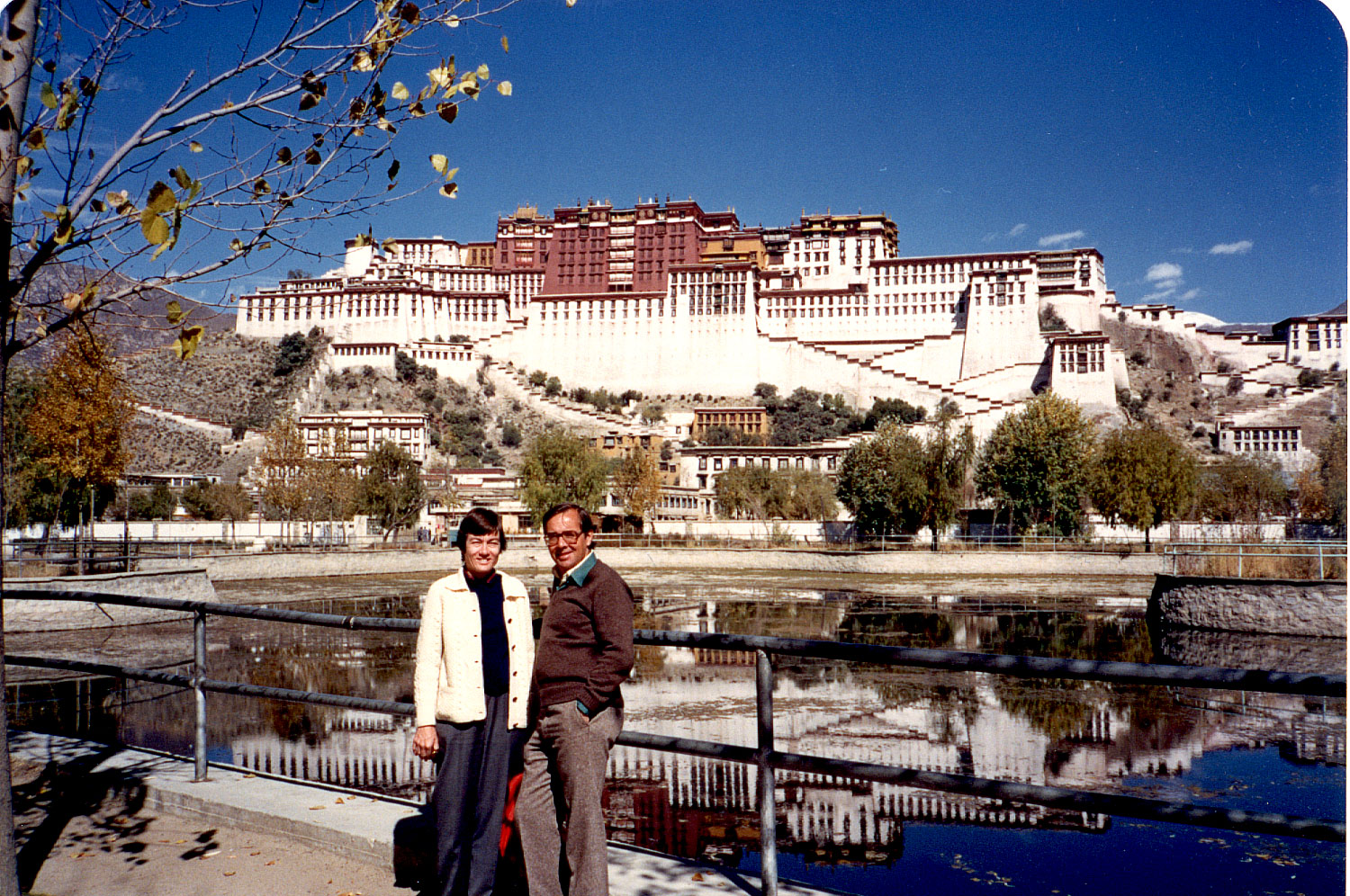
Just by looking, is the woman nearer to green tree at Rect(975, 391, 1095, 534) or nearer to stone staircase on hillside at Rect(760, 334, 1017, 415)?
green tree at Rect(975, 391, 1095, 534)

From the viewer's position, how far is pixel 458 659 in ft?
11.7

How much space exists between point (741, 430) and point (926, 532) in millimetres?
30585

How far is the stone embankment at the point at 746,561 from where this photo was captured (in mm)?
33438

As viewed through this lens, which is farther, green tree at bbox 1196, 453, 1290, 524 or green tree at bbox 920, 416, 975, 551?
green tree at bbox 1196, 453, 1290, 524

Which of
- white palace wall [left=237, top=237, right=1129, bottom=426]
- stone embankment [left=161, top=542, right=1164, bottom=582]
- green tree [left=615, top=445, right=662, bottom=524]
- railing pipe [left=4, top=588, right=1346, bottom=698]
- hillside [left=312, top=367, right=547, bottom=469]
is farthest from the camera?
white palace wall [left=237, top=237, right=1129, bottom=426]

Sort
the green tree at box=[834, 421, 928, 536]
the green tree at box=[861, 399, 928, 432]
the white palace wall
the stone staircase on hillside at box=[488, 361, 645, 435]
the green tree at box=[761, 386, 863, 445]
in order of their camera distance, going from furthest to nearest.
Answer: the white palace wall, the stone staircase on hillside at box=[488, 361, 645, 435], the green tree at box=[861, 399, 928, 432], the green tree at box=[761, 386, 863, 445], the green tree at box=[834, 421, 928, 536]

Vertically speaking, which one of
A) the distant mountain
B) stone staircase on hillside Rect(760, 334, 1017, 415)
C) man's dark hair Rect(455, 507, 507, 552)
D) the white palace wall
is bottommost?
man's dark hair Rect(455, 507, 507, 552)

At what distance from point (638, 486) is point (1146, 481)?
938 inches

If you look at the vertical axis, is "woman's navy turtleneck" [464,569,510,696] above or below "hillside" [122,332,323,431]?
below

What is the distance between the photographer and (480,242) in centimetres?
10375

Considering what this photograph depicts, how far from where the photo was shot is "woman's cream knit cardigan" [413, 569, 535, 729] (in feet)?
11.6

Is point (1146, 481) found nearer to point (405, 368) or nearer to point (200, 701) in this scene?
point (200, 701)

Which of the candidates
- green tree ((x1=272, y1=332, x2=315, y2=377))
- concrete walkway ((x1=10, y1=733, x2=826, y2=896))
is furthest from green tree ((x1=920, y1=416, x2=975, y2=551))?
green tree ((x1=272, y1=332, x2=315, y2=377))

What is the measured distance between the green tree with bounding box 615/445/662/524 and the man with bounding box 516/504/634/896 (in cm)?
4710
